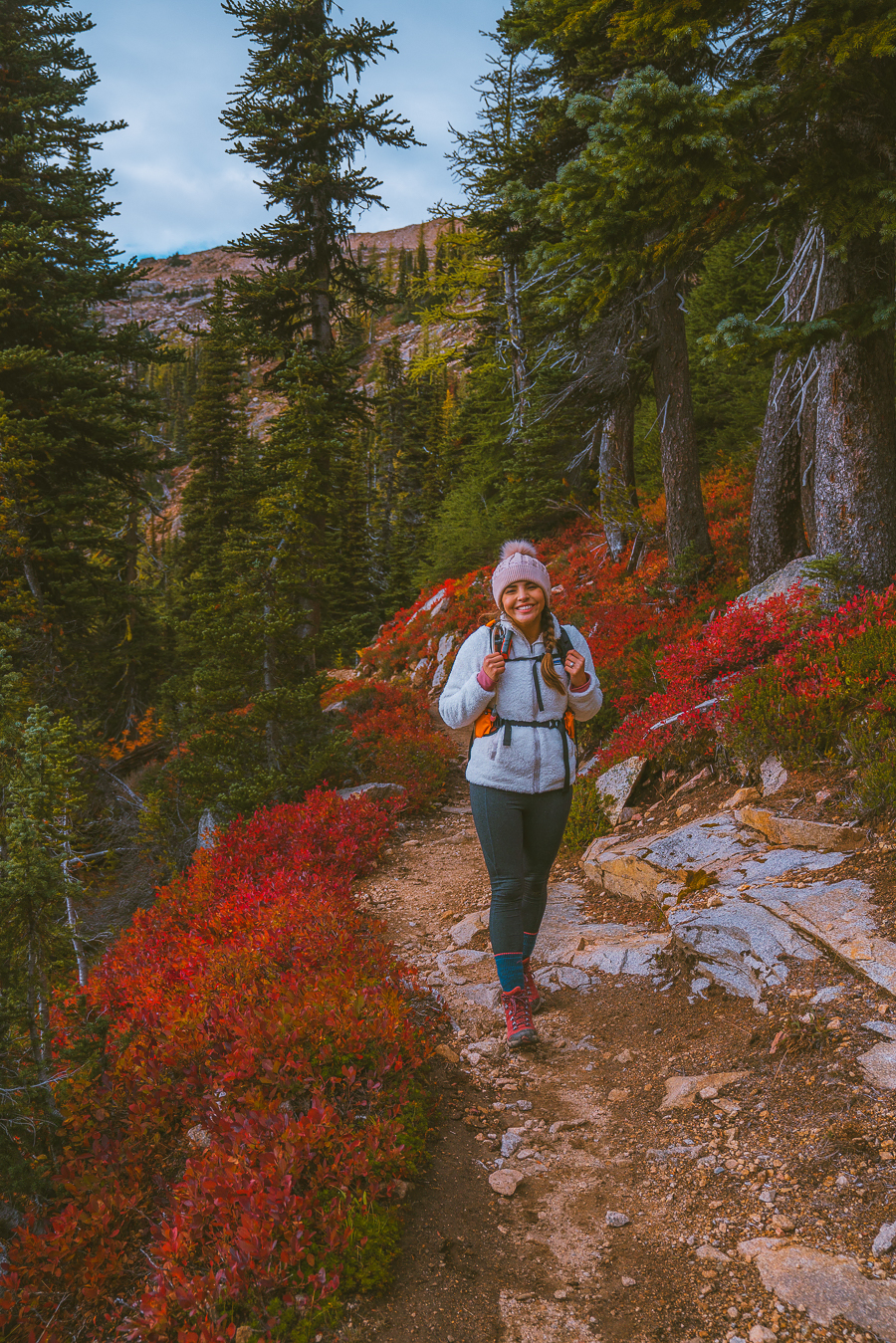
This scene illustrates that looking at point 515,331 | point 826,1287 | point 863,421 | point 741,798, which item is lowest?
point 826,1287

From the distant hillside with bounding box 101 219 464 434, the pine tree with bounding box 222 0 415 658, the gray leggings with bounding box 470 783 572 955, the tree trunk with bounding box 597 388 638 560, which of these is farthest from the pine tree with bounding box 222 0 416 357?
the distant hillside with bounding box 101 219 464 434

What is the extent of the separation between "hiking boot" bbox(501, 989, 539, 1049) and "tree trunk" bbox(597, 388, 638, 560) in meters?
10.2

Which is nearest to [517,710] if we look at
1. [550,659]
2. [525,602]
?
[550,659]

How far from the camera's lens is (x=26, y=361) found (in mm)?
11789

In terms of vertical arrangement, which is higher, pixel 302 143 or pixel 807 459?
pixel 302 143

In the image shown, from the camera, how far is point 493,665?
12.6ft

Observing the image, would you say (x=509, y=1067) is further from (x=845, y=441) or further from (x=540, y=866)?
(x=845, y=441)

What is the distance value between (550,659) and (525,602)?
1.18 feet

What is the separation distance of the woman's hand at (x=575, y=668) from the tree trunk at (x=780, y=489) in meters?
6.29

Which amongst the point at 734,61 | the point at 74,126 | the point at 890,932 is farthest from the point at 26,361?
the point at 890,932

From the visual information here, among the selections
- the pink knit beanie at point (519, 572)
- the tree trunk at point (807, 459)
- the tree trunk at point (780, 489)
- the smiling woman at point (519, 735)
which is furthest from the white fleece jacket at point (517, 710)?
the tree trunk at point (780, 489)

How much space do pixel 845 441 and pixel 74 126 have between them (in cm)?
1608

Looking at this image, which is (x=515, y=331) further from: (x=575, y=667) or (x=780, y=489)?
(x=575, y=667)

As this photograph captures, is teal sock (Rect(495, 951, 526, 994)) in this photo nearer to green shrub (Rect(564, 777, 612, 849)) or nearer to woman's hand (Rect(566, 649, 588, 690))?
woman's hand (Rect(566, 649, 588, 690))
